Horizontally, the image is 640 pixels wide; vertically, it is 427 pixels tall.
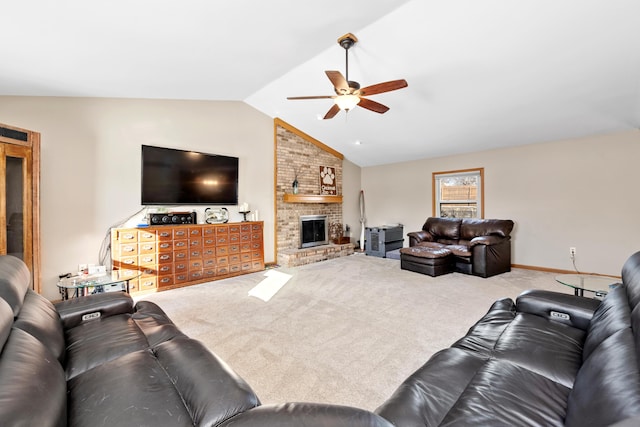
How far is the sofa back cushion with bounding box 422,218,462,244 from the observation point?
530 cm

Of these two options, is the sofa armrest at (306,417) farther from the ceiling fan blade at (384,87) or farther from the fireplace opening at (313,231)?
the fireplace opening at (313,231)

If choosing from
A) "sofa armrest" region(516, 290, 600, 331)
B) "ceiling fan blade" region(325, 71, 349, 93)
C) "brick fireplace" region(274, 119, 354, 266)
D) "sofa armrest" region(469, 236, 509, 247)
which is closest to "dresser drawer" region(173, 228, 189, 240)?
"brick fireplace" region(274, 119, 354, 266)

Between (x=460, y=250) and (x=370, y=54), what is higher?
(x=370, y=54)

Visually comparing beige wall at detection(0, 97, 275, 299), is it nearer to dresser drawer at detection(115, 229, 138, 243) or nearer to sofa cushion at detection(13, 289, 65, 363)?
dresser drawer at detection(115, 229, 138, 243)

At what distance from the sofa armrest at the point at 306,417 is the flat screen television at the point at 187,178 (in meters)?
4.18

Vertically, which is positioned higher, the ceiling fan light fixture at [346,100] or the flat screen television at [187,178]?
the ceiling fan light fixture at [346,100]

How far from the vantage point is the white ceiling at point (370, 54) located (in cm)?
244

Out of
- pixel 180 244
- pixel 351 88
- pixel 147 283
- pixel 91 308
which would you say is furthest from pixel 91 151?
pixel 351 88

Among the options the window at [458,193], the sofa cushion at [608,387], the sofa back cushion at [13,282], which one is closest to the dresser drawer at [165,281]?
the sofa back cushion at [13,282]

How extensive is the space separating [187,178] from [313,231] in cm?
303

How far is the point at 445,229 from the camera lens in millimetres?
5402

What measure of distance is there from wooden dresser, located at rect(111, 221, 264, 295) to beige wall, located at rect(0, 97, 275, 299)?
467mm

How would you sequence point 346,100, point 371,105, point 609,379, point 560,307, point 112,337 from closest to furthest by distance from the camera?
point 609,379 < point 112,337 < point 560,307 < point 346,100 < point 371,105

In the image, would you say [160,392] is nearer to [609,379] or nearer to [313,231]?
[609,379]
